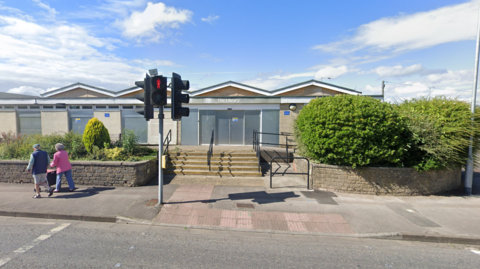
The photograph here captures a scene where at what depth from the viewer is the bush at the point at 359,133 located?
7.77m

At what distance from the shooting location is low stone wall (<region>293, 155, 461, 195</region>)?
26.4 ft

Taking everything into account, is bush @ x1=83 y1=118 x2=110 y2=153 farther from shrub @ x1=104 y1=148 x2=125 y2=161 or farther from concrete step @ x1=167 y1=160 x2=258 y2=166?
concrete step @ x1=167 y1=160 x2=258 y2=166

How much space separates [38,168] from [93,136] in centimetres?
263

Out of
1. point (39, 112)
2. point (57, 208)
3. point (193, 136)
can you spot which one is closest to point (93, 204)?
Result: point (57, 208)

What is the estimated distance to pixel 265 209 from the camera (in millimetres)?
6559

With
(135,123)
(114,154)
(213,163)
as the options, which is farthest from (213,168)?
(135,123)

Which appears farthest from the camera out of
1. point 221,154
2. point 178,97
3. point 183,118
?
point 183,118

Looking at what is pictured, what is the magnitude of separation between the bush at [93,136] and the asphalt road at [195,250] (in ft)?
14.3

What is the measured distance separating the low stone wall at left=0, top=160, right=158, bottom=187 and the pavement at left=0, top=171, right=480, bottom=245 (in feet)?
0.99

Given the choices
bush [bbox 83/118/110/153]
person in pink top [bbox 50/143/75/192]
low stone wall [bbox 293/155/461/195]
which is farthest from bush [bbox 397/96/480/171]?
bush [bbox 83/118/110/153]

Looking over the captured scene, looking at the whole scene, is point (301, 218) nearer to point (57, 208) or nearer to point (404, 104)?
point (57, 208)

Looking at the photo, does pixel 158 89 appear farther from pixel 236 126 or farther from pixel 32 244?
pixel 236 126

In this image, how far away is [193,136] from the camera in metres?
13.6

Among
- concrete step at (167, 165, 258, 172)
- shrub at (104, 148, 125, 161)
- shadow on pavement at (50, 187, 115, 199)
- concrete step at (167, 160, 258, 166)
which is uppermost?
shrub at (104, 148, 125, 161)
